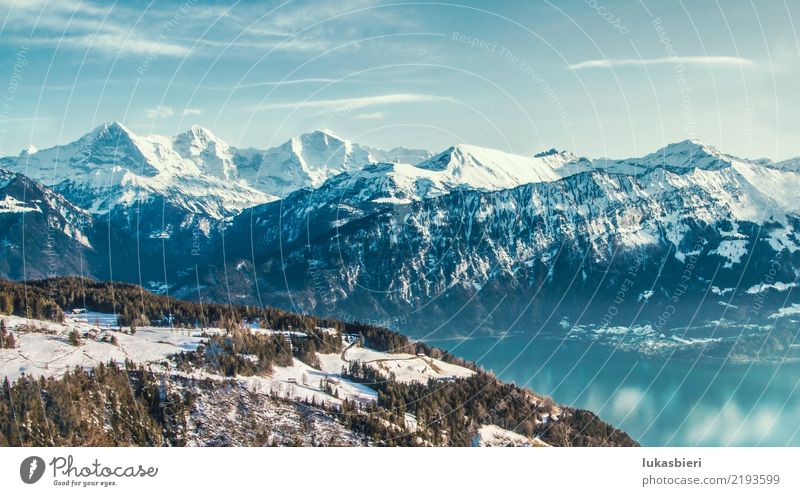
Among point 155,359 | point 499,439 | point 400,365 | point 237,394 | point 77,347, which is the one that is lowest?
point 499,439

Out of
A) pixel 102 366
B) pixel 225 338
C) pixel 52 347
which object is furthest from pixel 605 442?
A: pixel 52 347

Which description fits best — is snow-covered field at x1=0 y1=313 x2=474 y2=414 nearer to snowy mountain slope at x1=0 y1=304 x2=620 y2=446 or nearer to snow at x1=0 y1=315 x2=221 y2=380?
snow at x1=0 y1=315 x2=221 y2=380

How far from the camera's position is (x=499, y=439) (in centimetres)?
11338

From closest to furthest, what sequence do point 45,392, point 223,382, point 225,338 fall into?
point 45,392, point 223,382, point 225,338

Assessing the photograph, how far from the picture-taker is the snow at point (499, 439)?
364 ft

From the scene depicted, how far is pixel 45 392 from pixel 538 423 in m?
78.5

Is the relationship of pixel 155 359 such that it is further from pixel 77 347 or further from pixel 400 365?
pixel 400 365

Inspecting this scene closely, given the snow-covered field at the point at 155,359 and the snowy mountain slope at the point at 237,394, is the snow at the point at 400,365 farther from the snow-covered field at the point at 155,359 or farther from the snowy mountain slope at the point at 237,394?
the snowy mountain slope at the point at 237,394

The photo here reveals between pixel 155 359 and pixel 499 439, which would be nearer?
pixel 499 439

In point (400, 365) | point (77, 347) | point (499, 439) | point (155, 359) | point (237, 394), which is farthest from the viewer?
point (400, 365)

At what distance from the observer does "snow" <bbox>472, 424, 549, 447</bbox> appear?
111 m

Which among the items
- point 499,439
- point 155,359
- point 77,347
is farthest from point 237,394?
point 499,439

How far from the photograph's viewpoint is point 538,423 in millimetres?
127938
